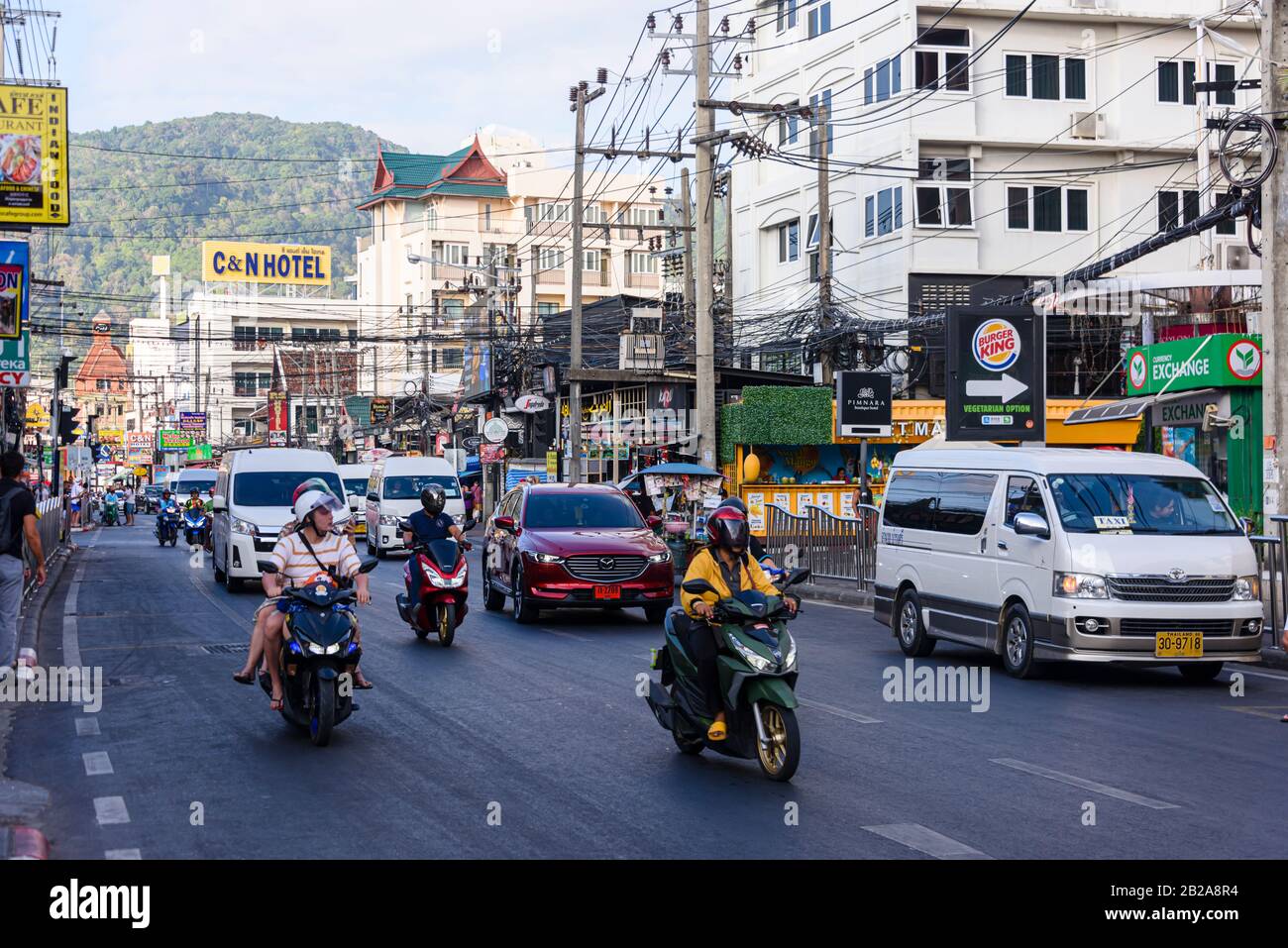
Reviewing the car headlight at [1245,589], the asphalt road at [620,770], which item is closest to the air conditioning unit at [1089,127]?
the asphalt road at [620,770]

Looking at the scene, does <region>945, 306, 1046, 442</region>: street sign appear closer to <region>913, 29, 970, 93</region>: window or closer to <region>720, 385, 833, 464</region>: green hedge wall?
<region>720, 385, 833, 464</region>: green hedge wall

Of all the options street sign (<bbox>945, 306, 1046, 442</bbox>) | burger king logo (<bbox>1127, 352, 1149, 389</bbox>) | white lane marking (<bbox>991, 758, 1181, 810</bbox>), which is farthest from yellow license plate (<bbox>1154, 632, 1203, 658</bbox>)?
burger king logo (<bbox>1127, 352, 1149, 389</bbox>)

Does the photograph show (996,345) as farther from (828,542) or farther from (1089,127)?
(1089,127)

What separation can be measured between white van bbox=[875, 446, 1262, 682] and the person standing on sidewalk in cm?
890

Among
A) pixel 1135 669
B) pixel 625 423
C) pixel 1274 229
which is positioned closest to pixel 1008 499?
pixel 1135 669

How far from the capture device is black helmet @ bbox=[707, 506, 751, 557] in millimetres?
Result: 9742

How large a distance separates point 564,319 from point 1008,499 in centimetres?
4623

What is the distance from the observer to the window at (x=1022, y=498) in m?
14.7

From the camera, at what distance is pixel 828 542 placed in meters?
25.8

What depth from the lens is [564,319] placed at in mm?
60375

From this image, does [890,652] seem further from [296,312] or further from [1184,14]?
[296,312]

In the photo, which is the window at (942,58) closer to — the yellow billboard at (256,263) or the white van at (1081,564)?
the white van at (1081,564)

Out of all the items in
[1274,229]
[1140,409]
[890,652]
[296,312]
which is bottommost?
[890,652]
